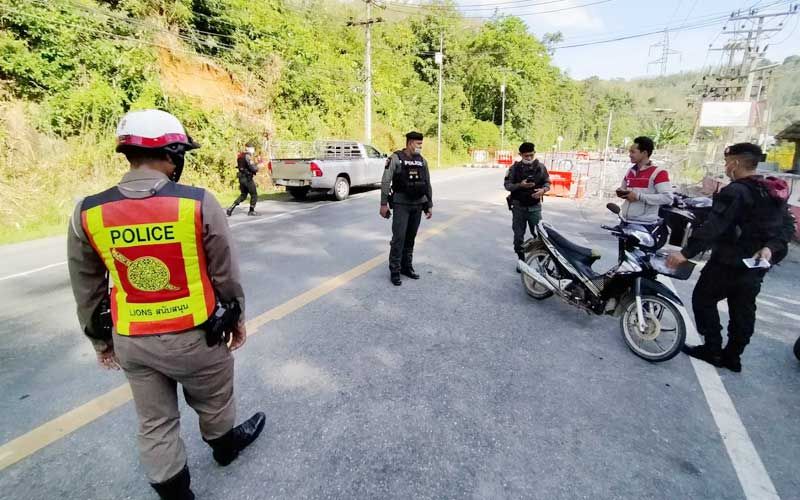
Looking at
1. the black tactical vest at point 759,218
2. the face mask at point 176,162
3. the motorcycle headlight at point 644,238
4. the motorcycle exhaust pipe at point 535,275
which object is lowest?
the motorcycle exhaust pipe at point 535,275

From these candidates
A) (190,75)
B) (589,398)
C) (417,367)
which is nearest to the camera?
(589,398)

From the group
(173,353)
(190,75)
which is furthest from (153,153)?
(190,75)

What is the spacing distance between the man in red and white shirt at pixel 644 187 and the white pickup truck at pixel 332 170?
8.79m

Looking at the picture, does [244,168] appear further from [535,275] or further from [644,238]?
[644,238]

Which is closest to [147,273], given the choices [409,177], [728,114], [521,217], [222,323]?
[222,323]

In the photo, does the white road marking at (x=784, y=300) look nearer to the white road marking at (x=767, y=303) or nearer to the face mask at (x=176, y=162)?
the white road marking at (x=767, y=303)

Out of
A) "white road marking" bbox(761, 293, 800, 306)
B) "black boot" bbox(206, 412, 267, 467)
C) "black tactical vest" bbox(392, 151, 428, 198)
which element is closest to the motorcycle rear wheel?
"black tactical vest" bbox(392, 151, 428, 198)

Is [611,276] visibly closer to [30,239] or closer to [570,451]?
[570,451]

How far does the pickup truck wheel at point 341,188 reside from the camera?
489 inches

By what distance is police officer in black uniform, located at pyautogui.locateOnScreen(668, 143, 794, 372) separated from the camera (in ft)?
10.2

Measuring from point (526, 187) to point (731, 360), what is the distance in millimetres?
3029

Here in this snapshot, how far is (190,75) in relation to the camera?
1625cm

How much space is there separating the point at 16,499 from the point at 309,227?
660 centimetres

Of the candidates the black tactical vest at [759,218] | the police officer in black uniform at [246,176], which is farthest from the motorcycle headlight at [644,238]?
the police officer in black uniform at [246,176]
